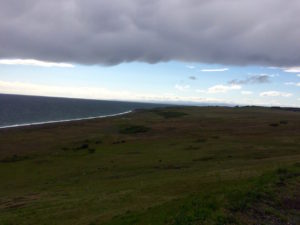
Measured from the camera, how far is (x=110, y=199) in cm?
1828

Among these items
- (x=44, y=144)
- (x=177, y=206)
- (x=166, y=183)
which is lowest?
(x=44, y=144)

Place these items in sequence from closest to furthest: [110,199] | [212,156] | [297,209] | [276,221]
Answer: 1. [276,221]
2. [297,209]
3. [110,199]
4. [212,156]

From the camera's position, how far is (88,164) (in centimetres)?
3659

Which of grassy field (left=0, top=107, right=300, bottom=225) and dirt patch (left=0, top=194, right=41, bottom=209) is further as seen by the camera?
dirt patch (left=0, top=194, right=41, bottom=209)

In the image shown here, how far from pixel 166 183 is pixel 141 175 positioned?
21.0 ft

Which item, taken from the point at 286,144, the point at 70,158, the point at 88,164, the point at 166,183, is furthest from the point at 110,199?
the point at 286,144

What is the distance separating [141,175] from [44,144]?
121ft

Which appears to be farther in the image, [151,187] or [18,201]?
[18,201]

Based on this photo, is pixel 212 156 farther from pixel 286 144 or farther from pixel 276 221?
pixel 276 221

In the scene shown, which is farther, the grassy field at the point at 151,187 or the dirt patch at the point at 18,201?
the dirt patch at the point at 18,201

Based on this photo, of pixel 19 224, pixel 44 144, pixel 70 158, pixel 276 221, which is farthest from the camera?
pixel 44 144

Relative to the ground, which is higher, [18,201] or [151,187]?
[151,187]

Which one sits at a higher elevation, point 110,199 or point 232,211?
point 232,211

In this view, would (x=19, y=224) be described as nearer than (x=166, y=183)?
Yes
